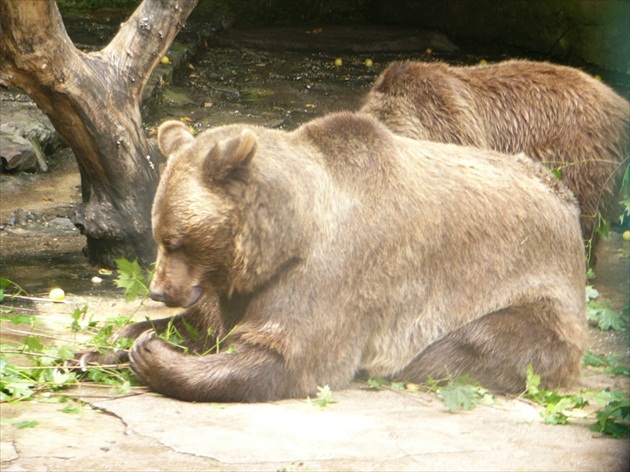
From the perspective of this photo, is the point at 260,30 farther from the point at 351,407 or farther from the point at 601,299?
the point at 351,407

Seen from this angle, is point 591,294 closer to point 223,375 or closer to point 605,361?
point 605,361

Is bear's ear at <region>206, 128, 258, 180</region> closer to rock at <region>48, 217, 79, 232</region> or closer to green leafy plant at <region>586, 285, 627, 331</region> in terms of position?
green leafy plant at <region>586, 285, 627, 331</region>

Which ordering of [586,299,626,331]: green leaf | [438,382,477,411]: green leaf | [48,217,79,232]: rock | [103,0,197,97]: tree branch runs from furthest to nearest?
[48,217,79,232]: rock → [103,0,197,97]: tree branch → [586,299,626,331]: green leaf → [438,382,477,411]: green leaf

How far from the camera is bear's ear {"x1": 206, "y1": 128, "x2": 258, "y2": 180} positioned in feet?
13.6

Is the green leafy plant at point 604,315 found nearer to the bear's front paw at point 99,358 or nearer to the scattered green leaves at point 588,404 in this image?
the scattered green leaves at point 588,404

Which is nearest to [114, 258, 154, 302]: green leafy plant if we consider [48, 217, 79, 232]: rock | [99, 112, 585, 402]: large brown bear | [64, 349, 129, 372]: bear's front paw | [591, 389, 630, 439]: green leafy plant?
[99, 112, 585, 402]: large brown bear

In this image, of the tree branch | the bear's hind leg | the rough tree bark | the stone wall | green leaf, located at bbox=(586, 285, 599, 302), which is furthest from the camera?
the stone wall

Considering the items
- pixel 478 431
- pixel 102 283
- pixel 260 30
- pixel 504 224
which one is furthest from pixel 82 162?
pixel 260 30

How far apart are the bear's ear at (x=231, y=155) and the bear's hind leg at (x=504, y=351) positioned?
4.73ft

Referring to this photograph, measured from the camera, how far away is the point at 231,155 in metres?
4.16

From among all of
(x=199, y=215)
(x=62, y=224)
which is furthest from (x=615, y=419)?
(x=62, y=224)

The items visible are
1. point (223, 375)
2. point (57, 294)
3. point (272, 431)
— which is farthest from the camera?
point (57, 294)

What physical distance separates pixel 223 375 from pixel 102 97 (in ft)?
8.89

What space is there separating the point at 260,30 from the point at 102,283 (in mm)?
9054
